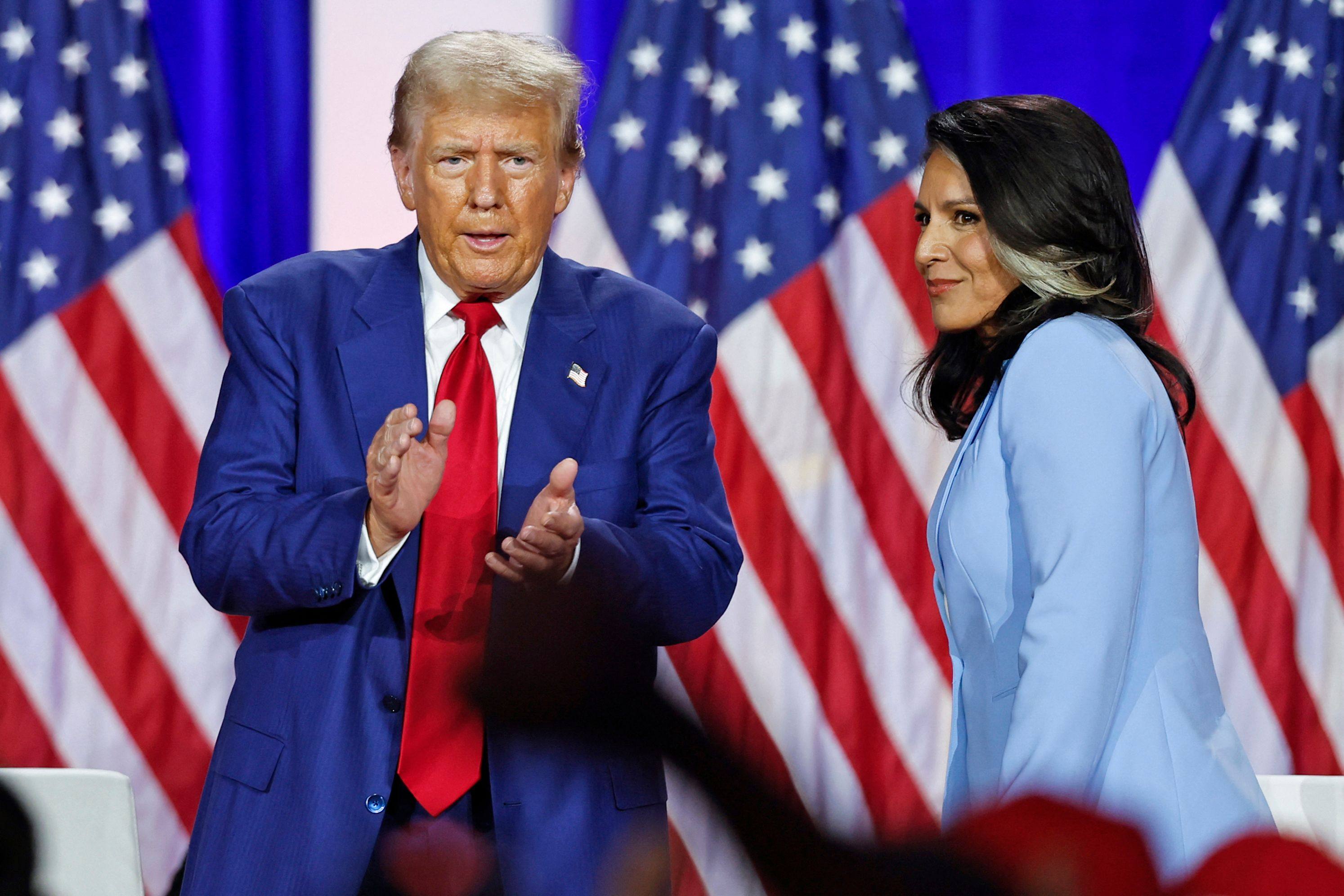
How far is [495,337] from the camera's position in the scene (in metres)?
1.83

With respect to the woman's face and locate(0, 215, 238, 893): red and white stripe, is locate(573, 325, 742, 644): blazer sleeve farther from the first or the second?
locate(0, 215, 238, 893): red and white stripe

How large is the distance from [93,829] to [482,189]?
1164mm

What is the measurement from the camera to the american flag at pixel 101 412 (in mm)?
2975

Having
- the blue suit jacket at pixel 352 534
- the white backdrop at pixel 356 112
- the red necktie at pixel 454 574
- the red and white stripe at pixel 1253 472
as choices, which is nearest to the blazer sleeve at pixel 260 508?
the blue suit jacket at pixel 352 534

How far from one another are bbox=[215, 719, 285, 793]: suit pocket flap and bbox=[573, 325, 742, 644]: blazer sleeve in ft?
1.57

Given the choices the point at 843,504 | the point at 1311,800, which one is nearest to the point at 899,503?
the point at 843,504

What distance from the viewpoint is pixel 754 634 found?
3.16 m

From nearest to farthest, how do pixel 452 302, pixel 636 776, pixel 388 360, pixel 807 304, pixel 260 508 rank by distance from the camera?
pixel 636 776 → pixel 260 508 → pixel 388 360 → pixel 452 302 → pixel 807 304

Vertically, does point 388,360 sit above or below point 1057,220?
below

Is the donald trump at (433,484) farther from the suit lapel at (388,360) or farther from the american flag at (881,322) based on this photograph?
the american flag at (881,322)

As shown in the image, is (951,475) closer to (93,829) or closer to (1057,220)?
(1057,220)

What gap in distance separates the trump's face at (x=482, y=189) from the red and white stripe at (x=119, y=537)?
144 cm

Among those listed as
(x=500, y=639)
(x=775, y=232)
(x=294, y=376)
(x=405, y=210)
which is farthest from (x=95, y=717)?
(x=500, y=639)

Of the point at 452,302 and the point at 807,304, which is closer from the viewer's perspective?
the point at 452,302
